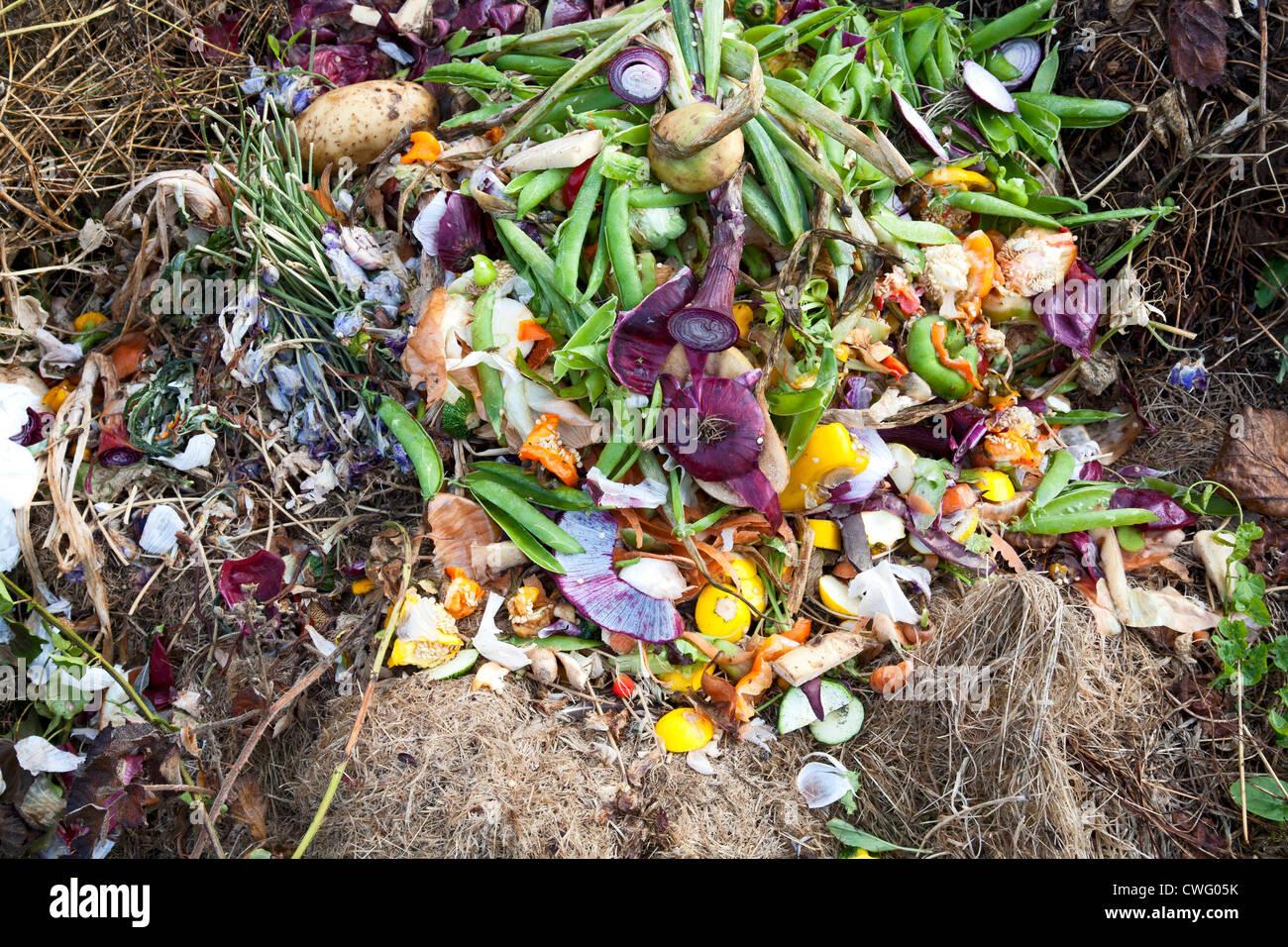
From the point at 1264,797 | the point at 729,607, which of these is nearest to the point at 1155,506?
the point at 1264,797

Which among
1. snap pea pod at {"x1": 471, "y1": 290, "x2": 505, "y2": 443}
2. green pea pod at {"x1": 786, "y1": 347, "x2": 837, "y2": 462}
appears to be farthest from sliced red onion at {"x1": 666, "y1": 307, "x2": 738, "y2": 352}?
snap pea pod at {"x1": 471, "y1": 290, "x2": 505, "y2": 443}

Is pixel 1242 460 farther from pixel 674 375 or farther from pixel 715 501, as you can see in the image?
pixel 674 375

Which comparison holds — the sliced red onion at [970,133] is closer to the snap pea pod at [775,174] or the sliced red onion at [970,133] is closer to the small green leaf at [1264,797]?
the snap pea pod at [775,174]

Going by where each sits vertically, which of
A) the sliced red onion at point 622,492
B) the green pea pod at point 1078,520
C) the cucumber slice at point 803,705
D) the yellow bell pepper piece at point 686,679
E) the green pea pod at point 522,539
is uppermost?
the sliced red onion at point 622,492

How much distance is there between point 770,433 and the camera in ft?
6.23

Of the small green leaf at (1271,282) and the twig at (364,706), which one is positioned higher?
the small green leaf at (1271,282)

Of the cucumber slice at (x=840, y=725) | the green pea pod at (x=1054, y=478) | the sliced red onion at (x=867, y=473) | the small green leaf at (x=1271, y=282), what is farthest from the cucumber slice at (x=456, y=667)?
the small green leaf at (x=1271, y=282)

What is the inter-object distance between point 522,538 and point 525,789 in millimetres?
583

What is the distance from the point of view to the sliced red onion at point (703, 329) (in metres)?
1.77

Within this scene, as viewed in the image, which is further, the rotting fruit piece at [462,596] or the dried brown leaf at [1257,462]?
the dried brown leaf at [1257,462]

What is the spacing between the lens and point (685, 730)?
1985 millimetres

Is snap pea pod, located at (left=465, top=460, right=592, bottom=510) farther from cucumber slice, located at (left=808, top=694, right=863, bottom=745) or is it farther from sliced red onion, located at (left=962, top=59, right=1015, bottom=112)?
sliced red onion, located at (left=962, top=59, right=1015, bottom=112)

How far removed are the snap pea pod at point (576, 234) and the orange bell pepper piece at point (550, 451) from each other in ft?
1.01

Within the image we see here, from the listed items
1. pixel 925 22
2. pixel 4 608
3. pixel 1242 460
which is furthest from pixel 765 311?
pixel 4 608
